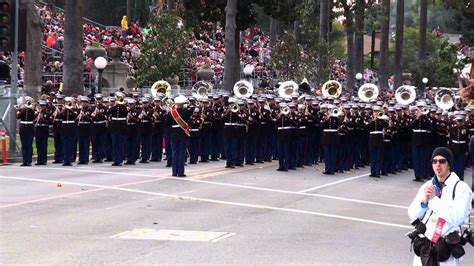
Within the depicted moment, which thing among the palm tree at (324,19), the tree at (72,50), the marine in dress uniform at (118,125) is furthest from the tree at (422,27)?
the marine in dress uniform at (118,125)

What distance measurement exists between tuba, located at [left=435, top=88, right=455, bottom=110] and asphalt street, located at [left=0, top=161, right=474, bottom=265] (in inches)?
135

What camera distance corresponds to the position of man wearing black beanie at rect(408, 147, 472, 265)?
866 cm

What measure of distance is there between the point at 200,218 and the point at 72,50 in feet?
61.4

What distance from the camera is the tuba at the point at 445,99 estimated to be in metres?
26.3

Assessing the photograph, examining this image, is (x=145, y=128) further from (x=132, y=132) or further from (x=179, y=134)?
(x=179, y=134)

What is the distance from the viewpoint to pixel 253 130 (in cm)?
2669

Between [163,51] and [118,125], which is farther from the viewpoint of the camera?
[163,51]

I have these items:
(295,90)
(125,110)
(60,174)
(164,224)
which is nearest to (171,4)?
(295,90)

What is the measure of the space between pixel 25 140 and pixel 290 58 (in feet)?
70.3

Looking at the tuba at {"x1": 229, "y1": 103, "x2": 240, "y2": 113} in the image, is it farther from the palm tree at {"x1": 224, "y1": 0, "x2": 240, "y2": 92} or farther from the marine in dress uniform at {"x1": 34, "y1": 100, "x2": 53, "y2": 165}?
the palm tree at {"x1": 224, "y1": 0, "x2": 240, "y2": 92}

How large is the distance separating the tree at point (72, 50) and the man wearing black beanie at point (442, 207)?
25.2 meters

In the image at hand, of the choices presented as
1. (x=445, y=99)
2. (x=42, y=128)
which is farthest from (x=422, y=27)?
(x=42, y=128)

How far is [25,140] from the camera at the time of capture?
24.8 meters

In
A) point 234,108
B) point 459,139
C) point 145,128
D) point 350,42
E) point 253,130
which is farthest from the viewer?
point 350,42
